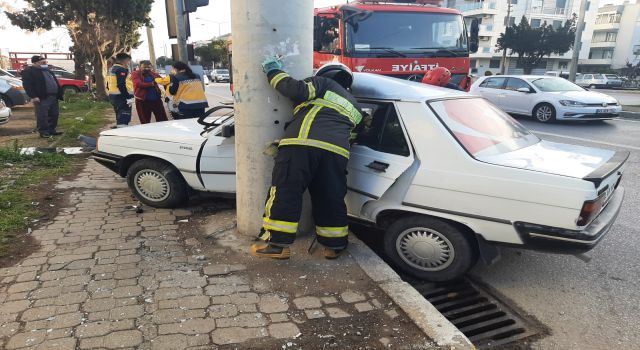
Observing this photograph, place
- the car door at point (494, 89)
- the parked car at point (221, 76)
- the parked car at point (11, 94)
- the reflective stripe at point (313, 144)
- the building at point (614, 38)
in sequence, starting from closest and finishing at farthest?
the reflective stripe at point (313, 144)
the car door at point (494, 89)
the parked car at point (11, 94)
the parked car at point (221, 76)
the building at point (614, 38)

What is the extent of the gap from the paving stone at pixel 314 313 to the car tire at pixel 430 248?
0.95 metres

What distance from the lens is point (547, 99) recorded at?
1166 centimetres

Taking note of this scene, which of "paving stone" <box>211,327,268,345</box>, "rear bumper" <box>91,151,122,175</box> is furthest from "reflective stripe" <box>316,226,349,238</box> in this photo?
"rear bumper" <box>91,151,122,175</box>

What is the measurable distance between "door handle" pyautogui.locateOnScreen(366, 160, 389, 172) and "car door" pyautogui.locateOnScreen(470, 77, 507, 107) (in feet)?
35.0

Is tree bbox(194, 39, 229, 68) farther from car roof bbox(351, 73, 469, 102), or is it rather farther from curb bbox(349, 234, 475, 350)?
curb bbox(349, 234, 475, 350)

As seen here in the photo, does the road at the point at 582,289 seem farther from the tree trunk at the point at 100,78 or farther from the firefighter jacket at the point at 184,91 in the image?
the tree trunk at the point at 100,78

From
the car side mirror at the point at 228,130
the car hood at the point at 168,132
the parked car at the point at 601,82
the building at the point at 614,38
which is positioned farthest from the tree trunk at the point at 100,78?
the building at the point at 614,38

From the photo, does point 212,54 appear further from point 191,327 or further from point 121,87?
point 191,327

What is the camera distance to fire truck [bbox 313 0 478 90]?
25.9 feet

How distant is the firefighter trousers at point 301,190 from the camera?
3.19 m

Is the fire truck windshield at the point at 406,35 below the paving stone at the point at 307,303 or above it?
above

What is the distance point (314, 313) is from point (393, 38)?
255 inches

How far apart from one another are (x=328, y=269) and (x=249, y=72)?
1617mm

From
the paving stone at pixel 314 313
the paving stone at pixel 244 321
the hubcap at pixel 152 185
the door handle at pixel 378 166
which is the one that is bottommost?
the paving stone at pixel 314 313
